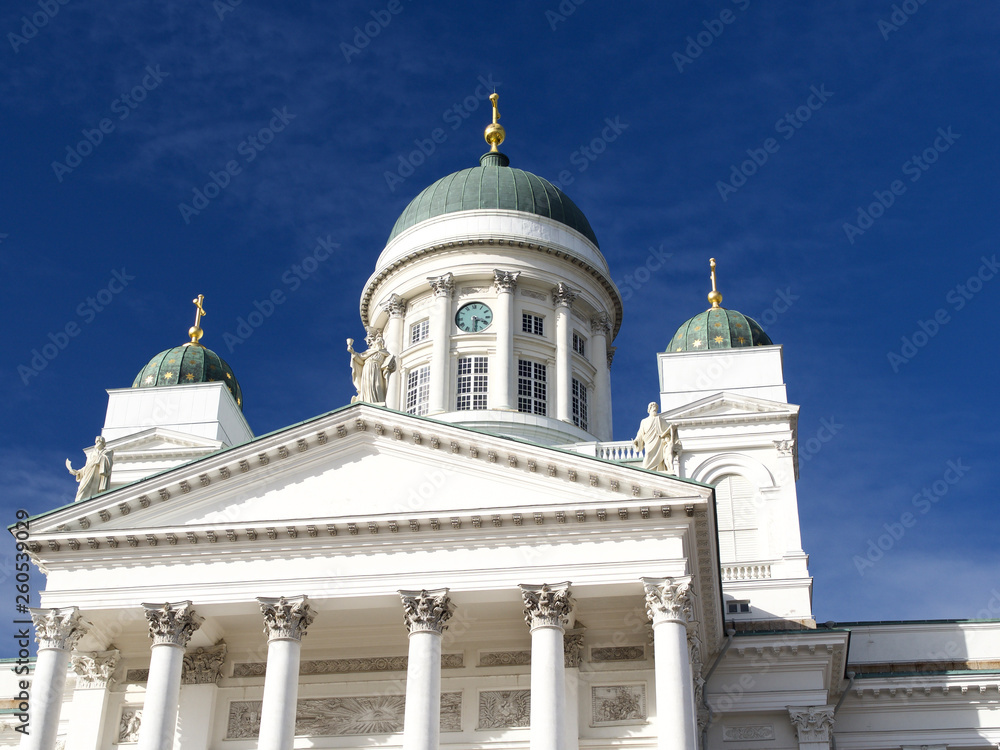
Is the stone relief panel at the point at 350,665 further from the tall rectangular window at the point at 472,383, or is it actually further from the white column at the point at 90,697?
the tall rectangular window at the point at 472,383

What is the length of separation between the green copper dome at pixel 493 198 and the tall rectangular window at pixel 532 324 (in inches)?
166

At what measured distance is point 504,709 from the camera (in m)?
27.5

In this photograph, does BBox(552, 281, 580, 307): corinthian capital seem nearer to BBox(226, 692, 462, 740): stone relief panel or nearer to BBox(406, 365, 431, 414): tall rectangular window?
BBox(406, 365, 431, 414): tall rectangular window

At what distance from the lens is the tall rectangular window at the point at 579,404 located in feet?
144

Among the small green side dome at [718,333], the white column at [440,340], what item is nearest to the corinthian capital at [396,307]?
the white column at [440,340]

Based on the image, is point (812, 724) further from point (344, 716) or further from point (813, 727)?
point (344, 716)

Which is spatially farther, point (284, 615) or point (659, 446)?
point (659, 446)

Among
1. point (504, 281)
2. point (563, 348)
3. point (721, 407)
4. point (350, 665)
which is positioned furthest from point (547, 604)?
point (504, 281)

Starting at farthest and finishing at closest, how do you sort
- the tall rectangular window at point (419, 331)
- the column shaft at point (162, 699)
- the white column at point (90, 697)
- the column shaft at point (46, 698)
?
the tall rectangular window at point (419, 331)
the white column at point (90, 697)
the column shaft at point (46, 698)
the column shaft at point (162, 699)

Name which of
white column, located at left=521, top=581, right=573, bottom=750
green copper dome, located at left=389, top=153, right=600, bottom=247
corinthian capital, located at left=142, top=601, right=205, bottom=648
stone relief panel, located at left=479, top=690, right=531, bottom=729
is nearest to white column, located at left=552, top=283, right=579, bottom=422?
green copper dome, located at left=389, top=153, right=600, bottom=247

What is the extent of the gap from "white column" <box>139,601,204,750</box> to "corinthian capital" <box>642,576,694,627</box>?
940cm

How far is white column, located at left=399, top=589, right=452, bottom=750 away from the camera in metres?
23.9

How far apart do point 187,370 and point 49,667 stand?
17.9 metres

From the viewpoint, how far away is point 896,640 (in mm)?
33188
